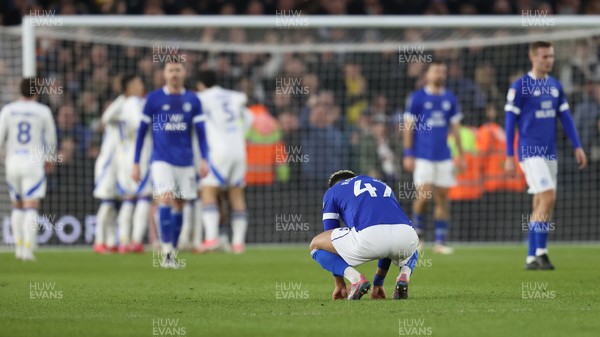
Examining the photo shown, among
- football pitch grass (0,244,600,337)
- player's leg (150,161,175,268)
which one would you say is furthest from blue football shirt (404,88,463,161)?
player's leg (150,161,175,268)

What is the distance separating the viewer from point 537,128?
43.4ft

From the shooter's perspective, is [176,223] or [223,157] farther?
[223,157]

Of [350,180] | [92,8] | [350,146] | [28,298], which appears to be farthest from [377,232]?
[92,8]

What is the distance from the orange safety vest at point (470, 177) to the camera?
20516 millimetres

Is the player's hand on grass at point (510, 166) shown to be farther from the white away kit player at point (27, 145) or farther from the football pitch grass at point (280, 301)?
the white away kit player at point (27, 145)

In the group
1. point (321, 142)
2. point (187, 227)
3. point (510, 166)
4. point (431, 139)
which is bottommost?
point (187, 227)

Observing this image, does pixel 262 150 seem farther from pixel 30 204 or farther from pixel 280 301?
pixel 280 301

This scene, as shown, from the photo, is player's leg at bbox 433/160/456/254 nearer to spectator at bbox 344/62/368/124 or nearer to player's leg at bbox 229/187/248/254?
player's leg at bbox 229/187/248/254

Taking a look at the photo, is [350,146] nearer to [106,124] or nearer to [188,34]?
[188,34]

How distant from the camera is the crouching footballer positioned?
919 cm

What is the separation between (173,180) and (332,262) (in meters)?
5.00

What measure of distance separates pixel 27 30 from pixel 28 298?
27.7 ft

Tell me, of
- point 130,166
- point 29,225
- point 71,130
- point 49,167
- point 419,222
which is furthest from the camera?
point 71,130

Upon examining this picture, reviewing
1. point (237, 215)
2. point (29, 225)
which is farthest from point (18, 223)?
point (237, 215)
